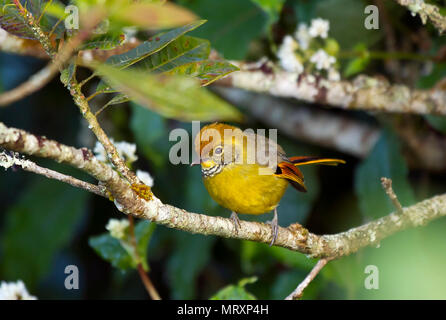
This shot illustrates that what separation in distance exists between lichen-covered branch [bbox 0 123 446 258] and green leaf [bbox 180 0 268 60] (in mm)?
1472

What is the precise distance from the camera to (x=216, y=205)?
320 cm

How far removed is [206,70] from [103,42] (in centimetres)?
28

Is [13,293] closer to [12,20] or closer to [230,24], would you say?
[12,20]

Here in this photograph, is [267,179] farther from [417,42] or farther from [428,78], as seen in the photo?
[417,42]

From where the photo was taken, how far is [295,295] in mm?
1809

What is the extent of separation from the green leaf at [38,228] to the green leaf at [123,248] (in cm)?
120

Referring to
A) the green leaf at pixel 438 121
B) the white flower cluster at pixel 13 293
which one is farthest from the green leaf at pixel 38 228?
the green leaf at pixel 438 121

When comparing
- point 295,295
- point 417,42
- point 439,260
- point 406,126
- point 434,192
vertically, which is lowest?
point 295,295

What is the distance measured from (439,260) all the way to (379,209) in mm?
738

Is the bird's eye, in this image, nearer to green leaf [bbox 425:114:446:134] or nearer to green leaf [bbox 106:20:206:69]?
green leaf [bbox 106:20:206:69]

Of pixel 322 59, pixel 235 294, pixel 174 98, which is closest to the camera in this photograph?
pixel 174 98

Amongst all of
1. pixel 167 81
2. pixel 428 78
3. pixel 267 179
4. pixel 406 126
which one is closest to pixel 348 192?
pixel 406 126

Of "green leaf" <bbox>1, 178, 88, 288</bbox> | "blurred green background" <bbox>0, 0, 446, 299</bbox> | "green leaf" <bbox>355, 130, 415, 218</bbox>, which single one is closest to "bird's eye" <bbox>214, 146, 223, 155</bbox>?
"blurred green background" <bbox>0, 0, 446, 299</bbox>

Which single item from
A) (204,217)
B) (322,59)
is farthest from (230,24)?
(204,217)
